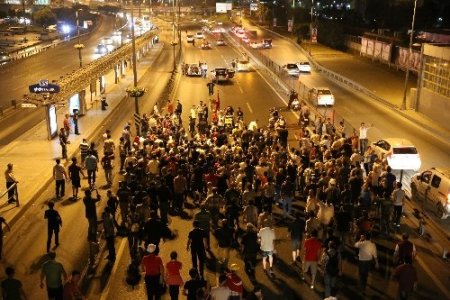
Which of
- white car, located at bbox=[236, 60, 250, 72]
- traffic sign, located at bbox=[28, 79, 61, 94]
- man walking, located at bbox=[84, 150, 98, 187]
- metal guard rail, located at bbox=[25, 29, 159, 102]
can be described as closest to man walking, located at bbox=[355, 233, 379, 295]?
man walking, located at bbox=[84, 150, 98, 187]

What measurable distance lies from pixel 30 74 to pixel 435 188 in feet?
181

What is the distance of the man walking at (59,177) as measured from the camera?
19.6 metres

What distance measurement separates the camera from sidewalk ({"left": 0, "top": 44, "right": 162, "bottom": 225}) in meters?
20.3

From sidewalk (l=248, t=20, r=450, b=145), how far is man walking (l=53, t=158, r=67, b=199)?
69.2 feet

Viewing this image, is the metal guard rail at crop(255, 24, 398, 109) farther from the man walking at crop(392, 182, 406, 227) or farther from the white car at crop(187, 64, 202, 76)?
the man walking at crop(392, 182, 406, 227)

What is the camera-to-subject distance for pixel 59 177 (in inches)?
781

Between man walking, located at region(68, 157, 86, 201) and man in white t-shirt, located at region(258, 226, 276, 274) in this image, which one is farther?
man walking, located at region(68, 157, 86, 201)

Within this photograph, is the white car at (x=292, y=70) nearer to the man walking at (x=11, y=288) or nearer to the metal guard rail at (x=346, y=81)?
the metal guard rail at (x=346, y=81)

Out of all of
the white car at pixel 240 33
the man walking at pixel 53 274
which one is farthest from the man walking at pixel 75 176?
the white car at pixel 240 33

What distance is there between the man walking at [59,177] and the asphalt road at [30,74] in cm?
1224

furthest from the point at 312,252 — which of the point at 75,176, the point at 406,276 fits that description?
the point at 75,176

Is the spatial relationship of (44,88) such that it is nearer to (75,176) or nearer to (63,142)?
(63,142)

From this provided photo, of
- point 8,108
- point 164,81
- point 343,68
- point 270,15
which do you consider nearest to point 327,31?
point 343,68

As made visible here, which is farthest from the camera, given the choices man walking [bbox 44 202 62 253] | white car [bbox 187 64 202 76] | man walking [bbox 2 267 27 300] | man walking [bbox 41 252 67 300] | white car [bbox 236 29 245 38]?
white car [bbox 236 29 245 38]
